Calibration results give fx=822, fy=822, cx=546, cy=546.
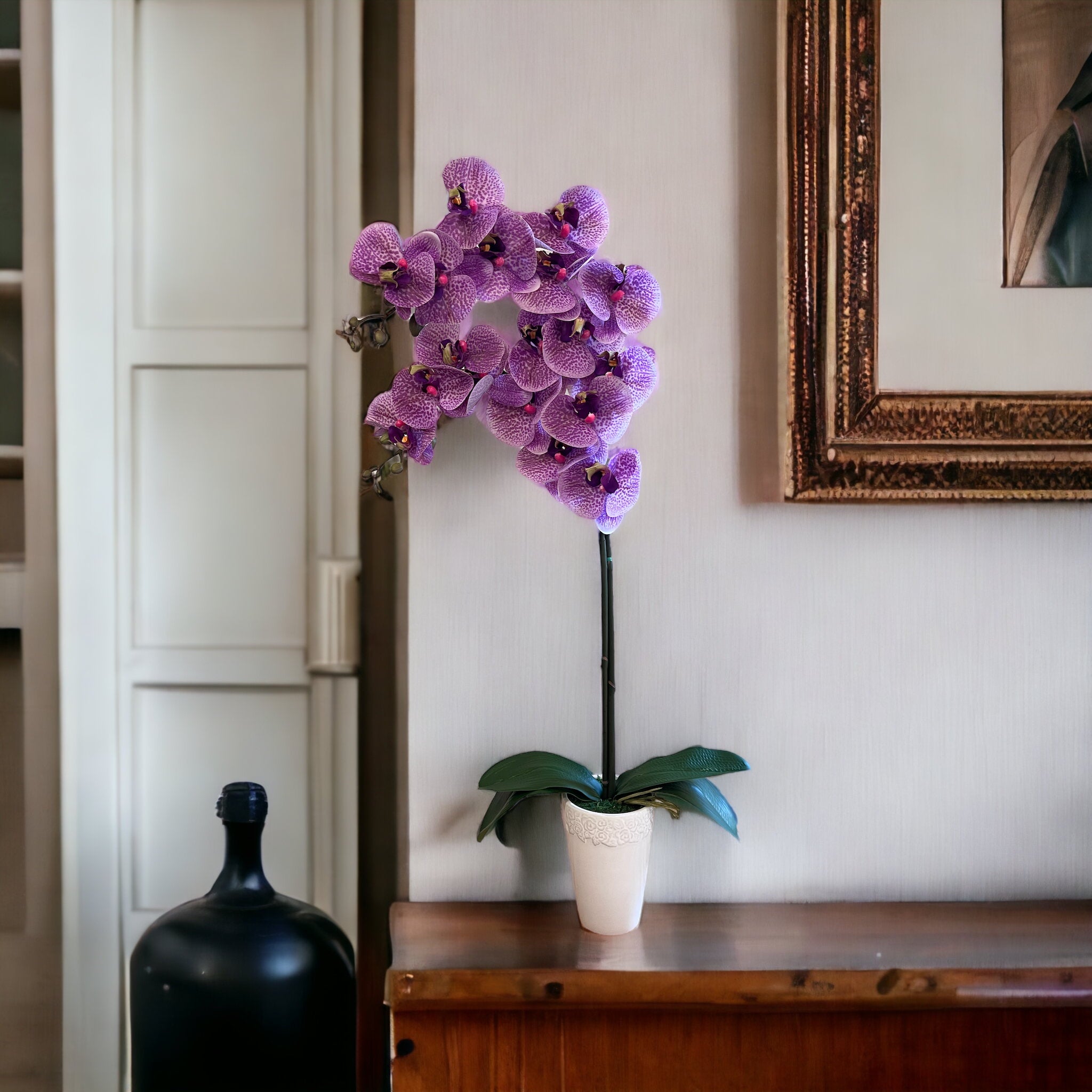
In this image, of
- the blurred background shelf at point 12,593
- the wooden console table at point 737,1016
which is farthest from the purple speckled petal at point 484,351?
the blurred background shelf at point 12,593

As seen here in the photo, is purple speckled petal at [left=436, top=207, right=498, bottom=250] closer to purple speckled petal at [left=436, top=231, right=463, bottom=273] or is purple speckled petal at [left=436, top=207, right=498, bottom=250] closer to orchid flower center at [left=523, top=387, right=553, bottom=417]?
purple speckled petal at [left=436, top=231, right=463, bottom=273]

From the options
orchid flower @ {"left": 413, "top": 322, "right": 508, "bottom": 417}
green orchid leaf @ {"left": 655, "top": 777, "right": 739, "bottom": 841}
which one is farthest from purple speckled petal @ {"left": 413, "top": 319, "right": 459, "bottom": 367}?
green orchid leaf @ {"left": 655, "top": 777, "right": 739, "bottom": 841}

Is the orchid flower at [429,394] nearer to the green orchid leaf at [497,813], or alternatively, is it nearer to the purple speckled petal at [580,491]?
the purple speckled petal at [580,491]

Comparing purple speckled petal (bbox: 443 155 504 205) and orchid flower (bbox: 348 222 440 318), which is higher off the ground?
purple speckled petal (bbox: 443 155 504 205)

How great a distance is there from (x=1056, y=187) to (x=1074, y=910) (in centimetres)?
77

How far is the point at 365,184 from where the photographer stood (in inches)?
44.1

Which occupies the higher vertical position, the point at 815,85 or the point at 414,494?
the point at 815,85

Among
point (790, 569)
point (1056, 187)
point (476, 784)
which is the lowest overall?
point (476, 784)

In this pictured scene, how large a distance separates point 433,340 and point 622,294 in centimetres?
18

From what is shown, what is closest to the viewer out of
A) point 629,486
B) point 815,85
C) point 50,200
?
point 629,486

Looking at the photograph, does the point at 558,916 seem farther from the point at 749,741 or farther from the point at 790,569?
the point at 790,569

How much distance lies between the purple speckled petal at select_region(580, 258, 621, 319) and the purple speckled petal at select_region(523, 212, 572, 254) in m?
0.03

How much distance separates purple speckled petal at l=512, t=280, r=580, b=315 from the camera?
2.46 ft

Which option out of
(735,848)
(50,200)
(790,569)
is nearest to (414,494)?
(790,569)
